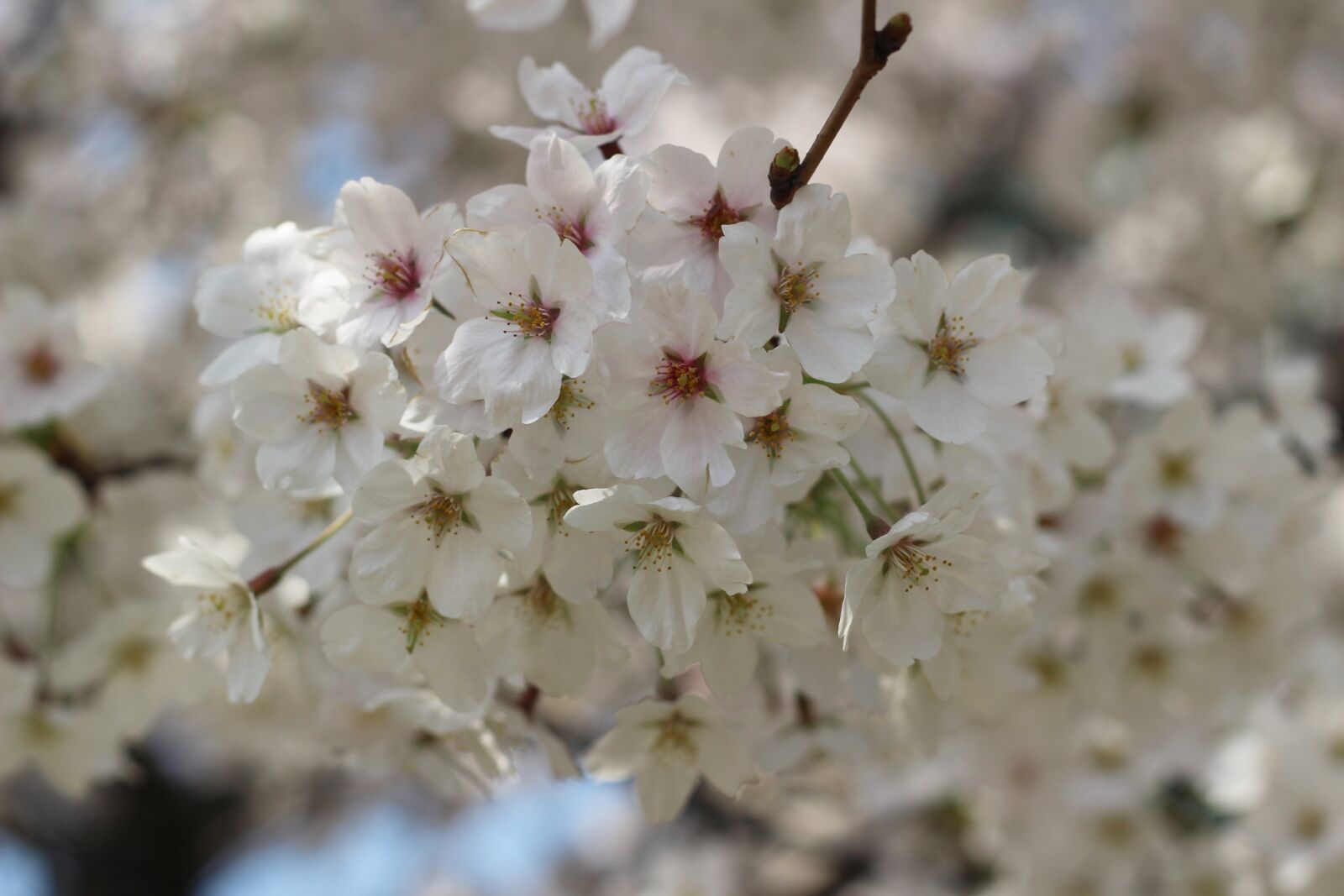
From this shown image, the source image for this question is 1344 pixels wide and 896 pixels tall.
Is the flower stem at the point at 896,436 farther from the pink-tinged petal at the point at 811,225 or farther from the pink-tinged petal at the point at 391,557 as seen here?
the pink-tinged petal at the point at 391,557

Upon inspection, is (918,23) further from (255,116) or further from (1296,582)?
(1296,582)

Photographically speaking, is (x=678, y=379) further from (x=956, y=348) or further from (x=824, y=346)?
(x=956, y=348)

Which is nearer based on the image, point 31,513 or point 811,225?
point 811,225

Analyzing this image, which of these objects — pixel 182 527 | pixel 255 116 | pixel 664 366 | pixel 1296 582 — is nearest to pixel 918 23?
pixel 255 116

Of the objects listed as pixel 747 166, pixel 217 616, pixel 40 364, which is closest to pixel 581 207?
pixel 747 166

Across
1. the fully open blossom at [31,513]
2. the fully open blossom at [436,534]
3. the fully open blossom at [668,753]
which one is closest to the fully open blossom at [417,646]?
the fully open blossom at [436,534]

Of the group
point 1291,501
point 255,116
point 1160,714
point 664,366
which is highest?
point 664,366

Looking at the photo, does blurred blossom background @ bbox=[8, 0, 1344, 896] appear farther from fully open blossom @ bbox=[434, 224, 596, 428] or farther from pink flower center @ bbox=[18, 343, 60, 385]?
fully open blossom @ bbox=[434, 224, 596, 428]
